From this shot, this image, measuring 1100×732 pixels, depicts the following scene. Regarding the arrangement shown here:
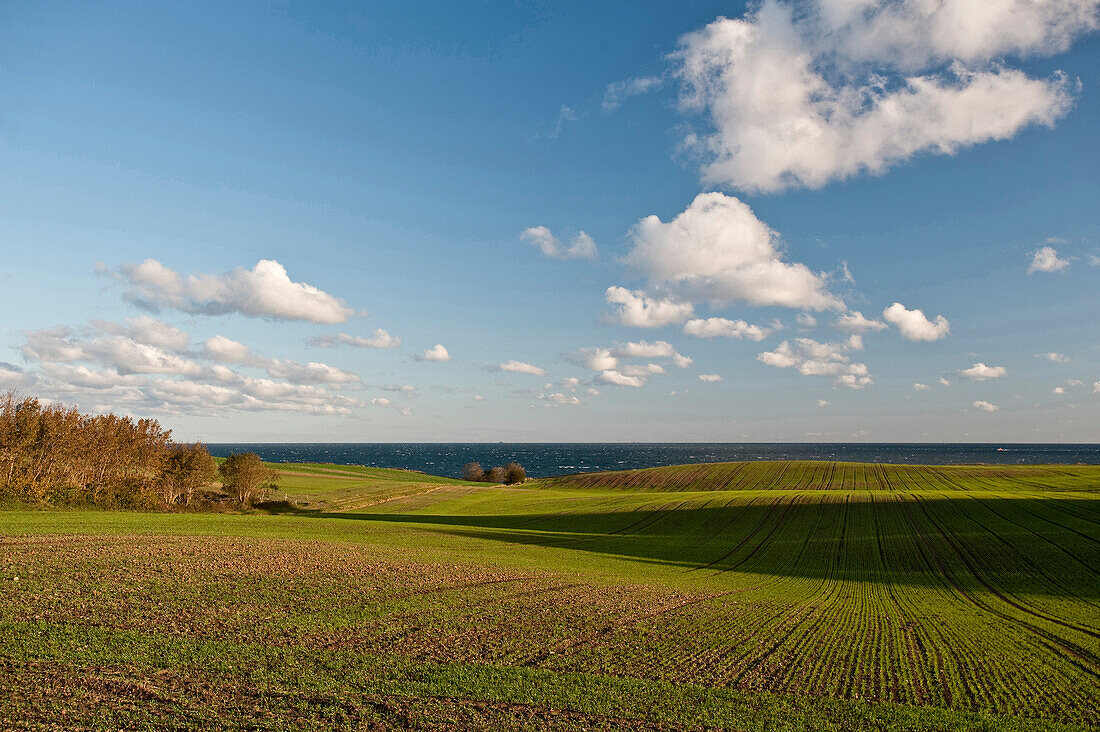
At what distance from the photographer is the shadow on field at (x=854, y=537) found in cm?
3612

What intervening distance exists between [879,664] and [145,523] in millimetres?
41334

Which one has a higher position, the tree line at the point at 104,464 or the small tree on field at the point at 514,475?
the tree line at the point at 104,464

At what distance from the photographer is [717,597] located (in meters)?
26.4

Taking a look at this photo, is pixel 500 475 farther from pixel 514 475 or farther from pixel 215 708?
pixel 215 708

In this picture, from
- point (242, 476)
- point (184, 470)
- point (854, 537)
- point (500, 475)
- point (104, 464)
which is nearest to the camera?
point (854, 537)

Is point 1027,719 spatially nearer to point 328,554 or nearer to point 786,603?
point 786,603

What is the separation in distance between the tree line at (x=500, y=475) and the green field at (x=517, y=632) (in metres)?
95.5

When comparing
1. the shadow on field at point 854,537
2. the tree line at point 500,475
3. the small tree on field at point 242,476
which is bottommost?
the tree line at point 500,475

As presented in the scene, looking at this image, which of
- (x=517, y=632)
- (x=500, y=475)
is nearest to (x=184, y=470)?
(x=517, y=632)

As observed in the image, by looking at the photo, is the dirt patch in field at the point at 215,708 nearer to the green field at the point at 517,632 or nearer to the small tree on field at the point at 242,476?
the green field at the point at 517,632

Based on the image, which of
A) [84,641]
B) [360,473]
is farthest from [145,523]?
[360,473]

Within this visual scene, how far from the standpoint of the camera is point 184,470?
224 ft

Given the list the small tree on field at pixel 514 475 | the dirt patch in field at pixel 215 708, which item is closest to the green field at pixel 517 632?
the dirt patch in field at pixel 215 708

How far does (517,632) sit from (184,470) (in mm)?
66567
